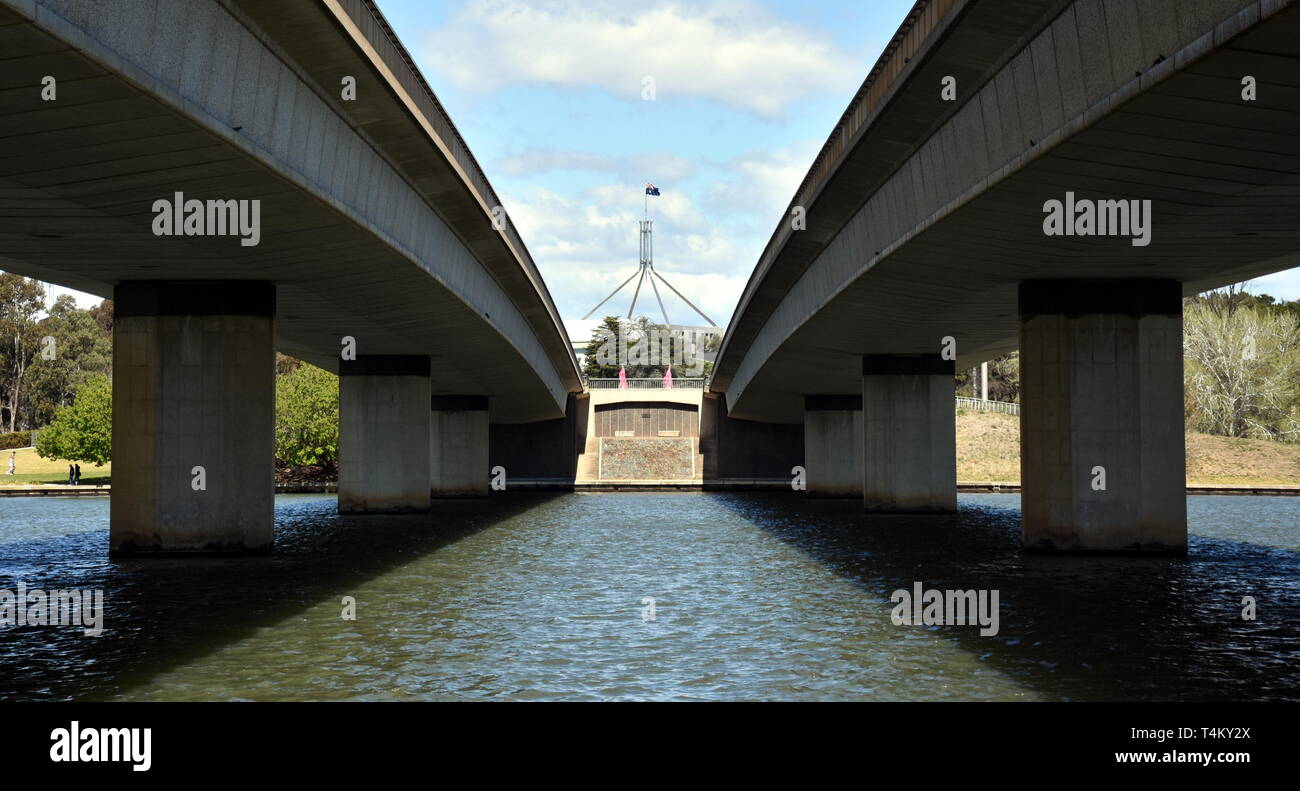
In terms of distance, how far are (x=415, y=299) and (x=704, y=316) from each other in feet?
469

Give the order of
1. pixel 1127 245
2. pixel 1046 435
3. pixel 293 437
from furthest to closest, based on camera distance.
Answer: pixel 293 437, pixel 1046 435, pixel 1127 245

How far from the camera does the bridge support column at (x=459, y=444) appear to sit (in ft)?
216

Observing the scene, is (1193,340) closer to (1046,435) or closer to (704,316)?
(1046,435)

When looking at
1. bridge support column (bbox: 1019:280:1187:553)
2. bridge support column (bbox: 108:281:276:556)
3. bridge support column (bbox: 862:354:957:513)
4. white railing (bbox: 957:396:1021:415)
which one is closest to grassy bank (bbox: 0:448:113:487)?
bridge support column (bbox: 108:281:276:556)

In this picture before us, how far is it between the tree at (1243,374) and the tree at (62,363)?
9669 centimetres

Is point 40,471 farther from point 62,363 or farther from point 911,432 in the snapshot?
point 911,432

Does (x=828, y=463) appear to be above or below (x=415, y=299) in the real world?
below

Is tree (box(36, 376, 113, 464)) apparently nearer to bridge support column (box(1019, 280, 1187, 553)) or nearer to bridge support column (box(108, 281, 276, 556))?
bridge support column (box(108, 281, 276, 556))

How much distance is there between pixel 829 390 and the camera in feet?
206

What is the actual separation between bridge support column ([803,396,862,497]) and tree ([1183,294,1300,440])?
30.8 metres

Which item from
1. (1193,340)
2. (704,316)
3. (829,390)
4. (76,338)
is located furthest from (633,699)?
(704,316)

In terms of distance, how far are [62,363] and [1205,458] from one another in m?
102

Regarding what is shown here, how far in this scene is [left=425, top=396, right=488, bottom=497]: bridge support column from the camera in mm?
65875

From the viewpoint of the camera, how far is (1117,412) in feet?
94.9
